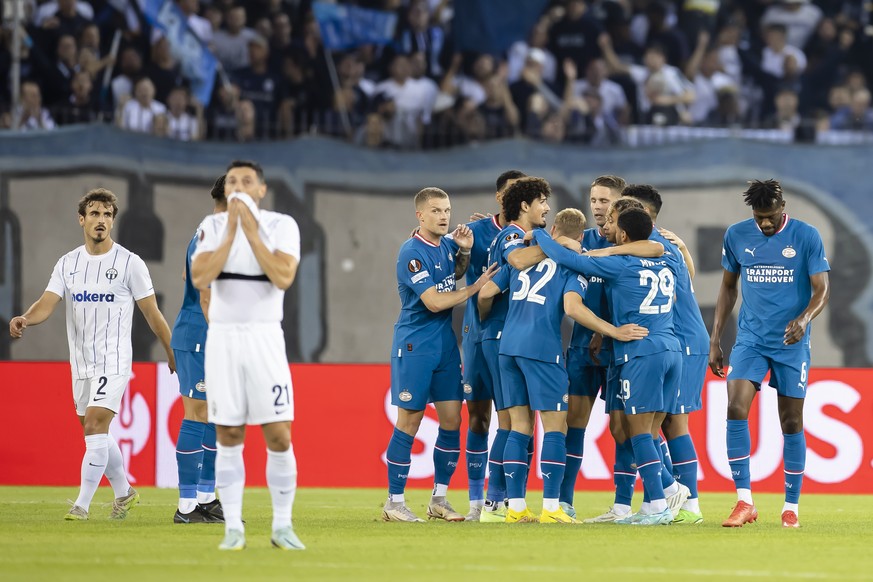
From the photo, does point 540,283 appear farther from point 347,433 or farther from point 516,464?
point 347,433

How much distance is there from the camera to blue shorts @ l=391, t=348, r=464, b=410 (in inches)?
372

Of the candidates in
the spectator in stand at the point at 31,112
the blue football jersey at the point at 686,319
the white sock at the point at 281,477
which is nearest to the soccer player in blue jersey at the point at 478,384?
the blue football jersey at the point at 686,319

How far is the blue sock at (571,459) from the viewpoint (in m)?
9.77

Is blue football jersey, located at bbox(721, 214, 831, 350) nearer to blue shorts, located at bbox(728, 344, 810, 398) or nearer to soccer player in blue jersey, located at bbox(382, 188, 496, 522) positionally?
blue shorts, located at bbox(728, 344, 810, 398)

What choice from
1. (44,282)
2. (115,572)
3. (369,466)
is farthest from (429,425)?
(115,572)

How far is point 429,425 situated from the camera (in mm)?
13750

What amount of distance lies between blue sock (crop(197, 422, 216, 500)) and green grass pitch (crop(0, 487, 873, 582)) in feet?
1.24

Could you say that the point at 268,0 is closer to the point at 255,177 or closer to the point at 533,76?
the point at 533,76

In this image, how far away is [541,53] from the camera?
730 inches

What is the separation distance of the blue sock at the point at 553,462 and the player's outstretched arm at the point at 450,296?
1132 mm

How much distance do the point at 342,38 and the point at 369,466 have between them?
712cm

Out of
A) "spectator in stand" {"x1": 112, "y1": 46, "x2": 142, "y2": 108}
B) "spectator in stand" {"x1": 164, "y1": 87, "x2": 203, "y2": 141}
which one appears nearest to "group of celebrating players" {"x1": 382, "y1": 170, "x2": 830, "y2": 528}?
"spectator in stand" {"x1": 164, "y1": 87, "x2": 203, "y2": 141}

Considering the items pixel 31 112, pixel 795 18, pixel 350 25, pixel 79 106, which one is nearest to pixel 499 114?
pixel 350 25

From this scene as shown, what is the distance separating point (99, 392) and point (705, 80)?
11838 mm
